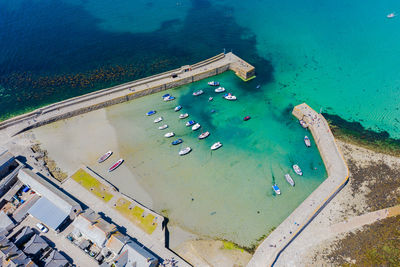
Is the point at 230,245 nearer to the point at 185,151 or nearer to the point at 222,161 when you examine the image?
the point at 222,161

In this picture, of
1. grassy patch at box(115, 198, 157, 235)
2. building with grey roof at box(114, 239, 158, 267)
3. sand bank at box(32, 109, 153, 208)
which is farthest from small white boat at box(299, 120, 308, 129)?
building with grey roof at box(114, 239, 158, 267)

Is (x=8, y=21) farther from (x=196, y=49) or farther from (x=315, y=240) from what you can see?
(x=315, y=240)

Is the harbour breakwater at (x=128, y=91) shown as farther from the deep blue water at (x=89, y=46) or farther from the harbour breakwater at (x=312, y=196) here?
the harbour breakwater at (x=312, y=196)

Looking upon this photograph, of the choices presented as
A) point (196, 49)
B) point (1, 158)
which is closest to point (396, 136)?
point (196, 49)

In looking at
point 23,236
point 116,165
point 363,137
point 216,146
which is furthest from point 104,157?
point 363,137

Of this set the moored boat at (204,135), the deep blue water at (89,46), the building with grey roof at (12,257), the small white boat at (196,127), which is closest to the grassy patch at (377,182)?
the moored boat at (204,135)
